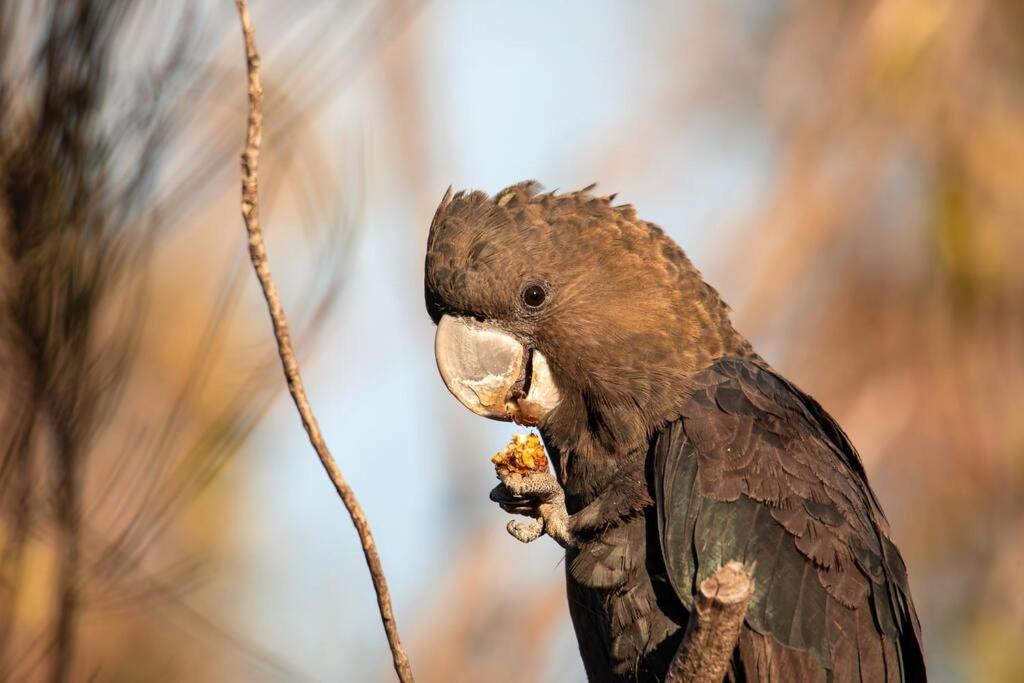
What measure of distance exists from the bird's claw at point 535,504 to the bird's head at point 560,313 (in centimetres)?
28

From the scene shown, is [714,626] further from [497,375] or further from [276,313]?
[497,375]

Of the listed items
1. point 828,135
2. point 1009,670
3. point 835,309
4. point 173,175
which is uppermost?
point 828,135

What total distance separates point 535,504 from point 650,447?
443mm

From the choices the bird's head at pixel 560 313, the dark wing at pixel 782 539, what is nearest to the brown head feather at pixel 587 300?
the bird's head at pixel 560 313

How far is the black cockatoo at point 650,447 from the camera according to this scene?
3.79 m

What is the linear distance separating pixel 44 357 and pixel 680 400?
206 cm

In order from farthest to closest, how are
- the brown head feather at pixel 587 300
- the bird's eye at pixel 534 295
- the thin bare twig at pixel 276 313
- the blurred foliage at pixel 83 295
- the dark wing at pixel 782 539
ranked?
the bird's eye at pixel 534 295, the brown head feather at pixel 587 300, the dark wing at pixel 782 539, the blurred foliage at pixel 83 295, the thin bare twig at pixel 276 313

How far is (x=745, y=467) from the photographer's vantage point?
3.89 m

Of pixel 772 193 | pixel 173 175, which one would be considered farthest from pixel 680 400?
pixel 772 193

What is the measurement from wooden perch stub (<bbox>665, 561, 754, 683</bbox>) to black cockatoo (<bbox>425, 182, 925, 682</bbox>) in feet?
2.76

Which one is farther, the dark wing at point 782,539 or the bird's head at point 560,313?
the bird's head at point 560,313

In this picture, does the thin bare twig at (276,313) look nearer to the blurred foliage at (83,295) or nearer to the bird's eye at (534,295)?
the blurred foliage at (83,295)

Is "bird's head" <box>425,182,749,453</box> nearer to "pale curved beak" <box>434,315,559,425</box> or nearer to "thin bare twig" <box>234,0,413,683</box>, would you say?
"pale curved beak" <box>434,315,559,425</box>

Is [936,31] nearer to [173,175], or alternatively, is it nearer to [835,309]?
[835,309]
